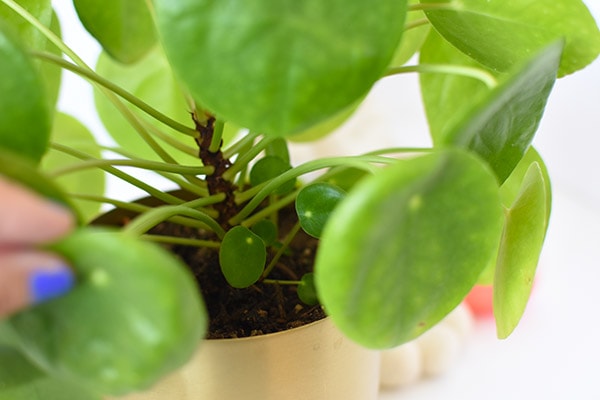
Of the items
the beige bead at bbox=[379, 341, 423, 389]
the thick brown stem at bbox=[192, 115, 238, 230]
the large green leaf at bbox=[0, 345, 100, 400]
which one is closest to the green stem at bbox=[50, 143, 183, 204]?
the thick brown stem at bbox=[192, 115, 238, 230]

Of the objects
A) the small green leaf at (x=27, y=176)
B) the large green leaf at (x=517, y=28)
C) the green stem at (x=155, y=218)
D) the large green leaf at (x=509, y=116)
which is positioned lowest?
the green stem at (x=155, y=218)

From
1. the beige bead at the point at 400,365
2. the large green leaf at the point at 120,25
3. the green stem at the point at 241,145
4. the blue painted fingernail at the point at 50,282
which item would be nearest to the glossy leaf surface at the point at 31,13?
the large green leaf at the point at 120,25

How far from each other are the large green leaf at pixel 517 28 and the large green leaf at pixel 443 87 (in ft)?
0.31

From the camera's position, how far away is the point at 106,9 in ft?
1.72

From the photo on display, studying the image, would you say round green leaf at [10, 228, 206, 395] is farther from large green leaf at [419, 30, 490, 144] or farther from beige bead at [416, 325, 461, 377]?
beige bead at [416, 325, 461, 377]

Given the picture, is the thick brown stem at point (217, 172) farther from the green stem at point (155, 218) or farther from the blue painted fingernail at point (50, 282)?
the blue painted fingernail at point (50, 282)

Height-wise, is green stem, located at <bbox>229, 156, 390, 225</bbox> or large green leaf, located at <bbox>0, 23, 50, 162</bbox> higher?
large green leaf, located at <bbox>0, 23, 50, 162</bbox>

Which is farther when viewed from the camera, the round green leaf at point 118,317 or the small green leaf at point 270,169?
the small green leaf at point 270,169

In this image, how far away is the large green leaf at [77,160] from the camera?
609 mm

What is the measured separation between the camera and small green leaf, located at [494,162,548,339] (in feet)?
1.30

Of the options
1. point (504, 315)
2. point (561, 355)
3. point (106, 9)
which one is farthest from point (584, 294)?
point (106, 9)

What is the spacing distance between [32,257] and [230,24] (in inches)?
4.4

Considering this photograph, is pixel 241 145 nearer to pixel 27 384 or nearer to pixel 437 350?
pixel 27 384

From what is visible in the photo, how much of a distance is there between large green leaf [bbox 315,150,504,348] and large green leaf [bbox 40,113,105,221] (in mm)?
363
